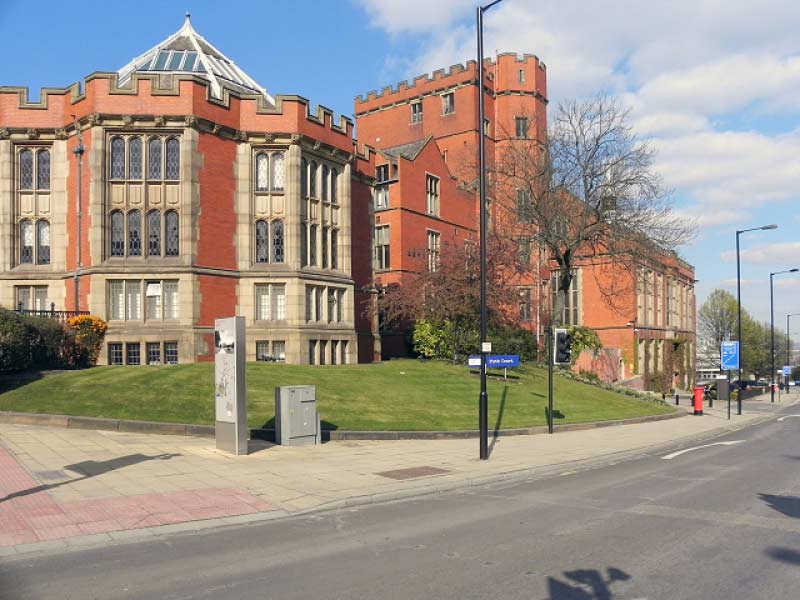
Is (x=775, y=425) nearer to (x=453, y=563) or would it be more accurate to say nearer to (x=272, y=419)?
(x=272, y=419)

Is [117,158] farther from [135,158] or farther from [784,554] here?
[784,554]

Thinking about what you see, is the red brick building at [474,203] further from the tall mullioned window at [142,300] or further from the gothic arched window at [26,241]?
the gothic arched window at [26,241]

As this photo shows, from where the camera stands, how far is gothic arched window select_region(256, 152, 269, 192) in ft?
101

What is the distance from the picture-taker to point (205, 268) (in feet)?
93.8

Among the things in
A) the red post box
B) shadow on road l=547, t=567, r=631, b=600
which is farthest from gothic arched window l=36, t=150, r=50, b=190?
the red post box

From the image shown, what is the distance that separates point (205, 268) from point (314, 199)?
6013 millimetres

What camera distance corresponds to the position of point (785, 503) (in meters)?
11.3

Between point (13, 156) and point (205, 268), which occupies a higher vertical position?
point (13, 156)

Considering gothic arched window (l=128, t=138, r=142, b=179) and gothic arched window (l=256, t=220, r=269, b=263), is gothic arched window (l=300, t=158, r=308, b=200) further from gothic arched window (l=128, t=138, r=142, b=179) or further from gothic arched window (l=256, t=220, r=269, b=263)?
gothic arched window (l=128, t=138, r=142, b=179)

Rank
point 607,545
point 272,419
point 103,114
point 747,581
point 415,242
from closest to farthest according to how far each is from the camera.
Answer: point 747,581
point 607,545
point 272,419
point 103,114
point 415,242

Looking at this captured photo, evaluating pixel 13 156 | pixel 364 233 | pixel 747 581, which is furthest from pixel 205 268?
pixel 747 581

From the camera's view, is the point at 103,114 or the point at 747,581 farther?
the point at 103,114

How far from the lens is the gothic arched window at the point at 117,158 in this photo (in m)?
27.9

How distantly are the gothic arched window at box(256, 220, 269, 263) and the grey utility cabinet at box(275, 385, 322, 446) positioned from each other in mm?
14580
